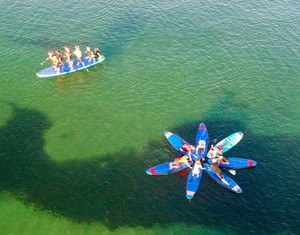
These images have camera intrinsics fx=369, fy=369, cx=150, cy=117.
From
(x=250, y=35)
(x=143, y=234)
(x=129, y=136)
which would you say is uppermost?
(x=250, y=35)

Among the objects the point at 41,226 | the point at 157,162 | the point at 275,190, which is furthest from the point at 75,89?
the point at 275,190

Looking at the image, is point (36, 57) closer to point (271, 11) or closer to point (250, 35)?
point (250, 35)

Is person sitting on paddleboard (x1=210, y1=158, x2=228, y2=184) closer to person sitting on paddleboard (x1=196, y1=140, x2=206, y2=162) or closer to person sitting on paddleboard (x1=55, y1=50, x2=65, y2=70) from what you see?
person sitting on paddleboard (x1=196, y1=140, x2=206, y2=162)

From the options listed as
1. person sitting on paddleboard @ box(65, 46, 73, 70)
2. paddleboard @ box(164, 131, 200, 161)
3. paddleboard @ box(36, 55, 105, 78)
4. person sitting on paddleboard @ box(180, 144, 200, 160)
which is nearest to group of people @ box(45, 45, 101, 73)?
person sitting on paddleboard @ box(65, 46, 73, 70)

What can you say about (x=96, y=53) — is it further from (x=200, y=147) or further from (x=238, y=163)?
(x=238, y=163)

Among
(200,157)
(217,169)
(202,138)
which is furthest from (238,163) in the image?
(202,138)

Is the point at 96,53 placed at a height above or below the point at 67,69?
above
